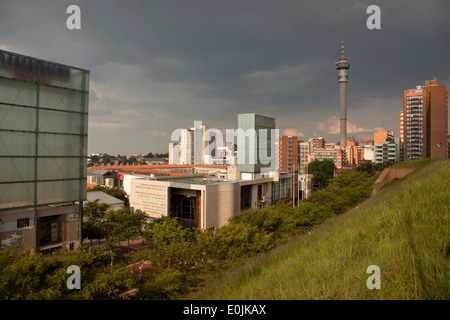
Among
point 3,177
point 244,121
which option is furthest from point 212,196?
point 3,177

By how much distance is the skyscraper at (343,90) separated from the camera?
122319mm

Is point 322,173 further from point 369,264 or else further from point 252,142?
point 369,264

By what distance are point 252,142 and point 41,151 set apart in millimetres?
23037

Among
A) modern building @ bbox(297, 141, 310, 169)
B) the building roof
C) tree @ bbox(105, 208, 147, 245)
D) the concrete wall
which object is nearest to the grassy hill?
the concrete wall

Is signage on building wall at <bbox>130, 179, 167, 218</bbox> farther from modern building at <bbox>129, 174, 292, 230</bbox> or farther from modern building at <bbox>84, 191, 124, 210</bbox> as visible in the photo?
modern building at <bbox>84, 191, 124, 210</bbox>

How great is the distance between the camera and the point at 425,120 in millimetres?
77000

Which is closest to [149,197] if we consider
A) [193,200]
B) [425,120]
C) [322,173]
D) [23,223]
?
[193,200]

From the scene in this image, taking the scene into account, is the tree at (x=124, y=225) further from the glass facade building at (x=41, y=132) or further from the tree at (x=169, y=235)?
the glass facade building at (x=41, y=132)

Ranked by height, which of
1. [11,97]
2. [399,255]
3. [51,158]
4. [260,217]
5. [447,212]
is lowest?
[260,217]

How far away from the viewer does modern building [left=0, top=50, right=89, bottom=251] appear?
18.0m

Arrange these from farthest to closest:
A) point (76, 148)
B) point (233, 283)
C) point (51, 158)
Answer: point (76, 148) → point (51, 158) → point (233, 283)

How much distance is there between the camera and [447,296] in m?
3.08

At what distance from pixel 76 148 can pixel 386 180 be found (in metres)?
29.1
